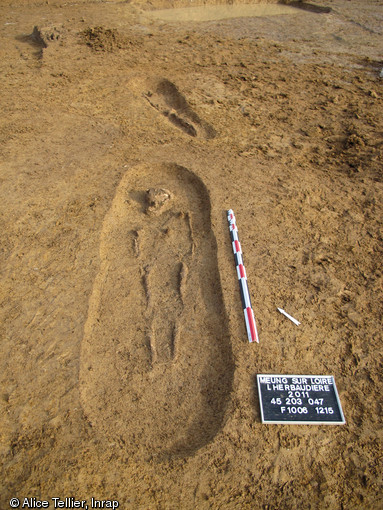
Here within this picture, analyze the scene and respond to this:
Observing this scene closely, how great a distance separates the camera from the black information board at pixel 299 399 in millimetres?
2086

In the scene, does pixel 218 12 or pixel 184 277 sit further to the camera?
pixel 218 12

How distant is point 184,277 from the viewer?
293cm

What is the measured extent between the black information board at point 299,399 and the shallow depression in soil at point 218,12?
28.0 feet

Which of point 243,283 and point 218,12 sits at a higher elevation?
point 218,12

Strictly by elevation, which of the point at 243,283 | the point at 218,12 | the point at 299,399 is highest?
the point at 218,12

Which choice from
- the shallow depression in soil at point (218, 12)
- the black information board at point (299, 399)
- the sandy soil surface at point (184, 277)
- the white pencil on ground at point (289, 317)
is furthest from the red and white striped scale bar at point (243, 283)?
the shallow depression in soil at point (218, 12)

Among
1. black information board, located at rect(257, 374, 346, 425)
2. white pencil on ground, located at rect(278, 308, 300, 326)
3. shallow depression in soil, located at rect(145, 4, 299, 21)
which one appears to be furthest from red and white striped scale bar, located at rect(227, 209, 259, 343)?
shallow depression in soil, located at rect(145, 4, 299, 21)

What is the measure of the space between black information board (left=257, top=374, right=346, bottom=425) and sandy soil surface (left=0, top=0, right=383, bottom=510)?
6 centimetres

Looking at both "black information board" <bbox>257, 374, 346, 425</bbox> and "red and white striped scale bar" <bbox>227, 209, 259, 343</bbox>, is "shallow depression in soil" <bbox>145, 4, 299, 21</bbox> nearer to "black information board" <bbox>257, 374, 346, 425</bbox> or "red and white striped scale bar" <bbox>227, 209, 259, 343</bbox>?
"red and white striped scale bar" <bbox>227, 209, 259, 343</bbox>

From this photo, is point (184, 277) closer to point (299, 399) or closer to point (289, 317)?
point (289, 317)

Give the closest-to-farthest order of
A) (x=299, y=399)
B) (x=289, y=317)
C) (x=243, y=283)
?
(x=299, y=399) < (x=289, y=317) < (x=243, y=283)

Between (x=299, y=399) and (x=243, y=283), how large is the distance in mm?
973

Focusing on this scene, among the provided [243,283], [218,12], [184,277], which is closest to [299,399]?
[243,283]

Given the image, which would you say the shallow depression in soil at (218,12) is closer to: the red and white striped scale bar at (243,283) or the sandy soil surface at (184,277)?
the sandy soil surface at (184,277)
